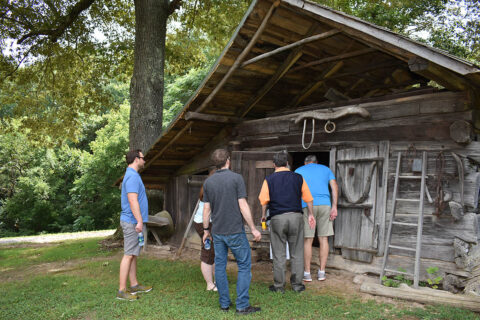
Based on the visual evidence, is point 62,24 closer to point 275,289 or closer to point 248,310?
point 275,289

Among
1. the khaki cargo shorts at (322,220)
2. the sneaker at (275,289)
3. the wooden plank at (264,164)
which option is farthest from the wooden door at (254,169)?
the sneaker at (275,289)

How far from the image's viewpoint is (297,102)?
877 cm

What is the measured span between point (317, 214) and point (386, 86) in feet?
12.3

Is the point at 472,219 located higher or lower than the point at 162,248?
higher

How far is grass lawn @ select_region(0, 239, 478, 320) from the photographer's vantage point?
455 cm

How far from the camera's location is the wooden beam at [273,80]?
7195 mm

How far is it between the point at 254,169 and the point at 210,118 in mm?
1462

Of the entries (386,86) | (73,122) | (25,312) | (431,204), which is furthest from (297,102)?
(73,122)

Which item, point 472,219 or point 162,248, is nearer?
point 472,219

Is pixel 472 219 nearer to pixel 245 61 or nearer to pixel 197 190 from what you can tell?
pixel 245 61

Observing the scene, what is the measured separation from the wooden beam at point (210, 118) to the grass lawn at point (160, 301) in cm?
303

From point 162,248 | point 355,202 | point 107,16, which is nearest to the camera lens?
point 355,202

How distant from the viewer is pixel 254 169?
7660 mm

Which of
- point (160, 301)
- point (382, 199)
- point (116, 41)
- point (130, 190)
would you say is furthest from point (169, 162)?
point (116, 41)
